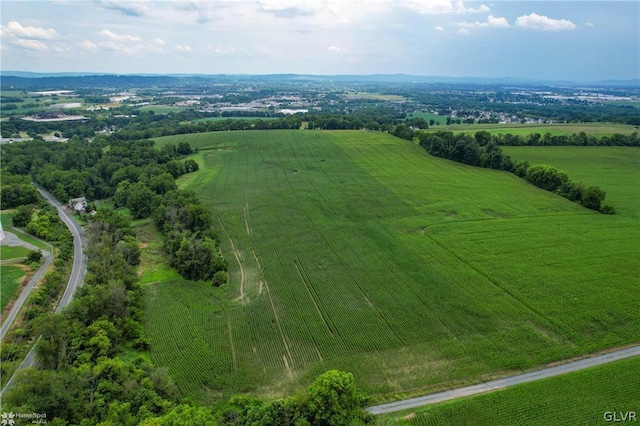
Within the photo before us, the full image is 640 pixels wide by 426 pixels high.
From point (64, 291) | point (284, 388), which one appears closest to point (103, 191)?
point (64, 291)

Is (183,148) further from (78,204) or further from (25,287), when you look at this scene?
(25,287)

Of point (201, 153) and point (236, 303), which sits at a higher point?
point (201, 153)

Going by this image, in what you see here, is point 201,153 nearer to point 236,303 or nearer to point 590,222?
point 236,303

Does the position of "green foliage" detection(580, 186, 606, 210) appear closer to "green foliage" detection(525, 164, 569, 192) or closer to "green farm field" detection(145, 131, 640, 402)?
"green farm field" detection(145, 131, 640, 402)

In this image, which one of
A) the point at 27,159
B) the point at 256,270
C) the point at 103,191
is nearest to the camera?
the point at 256,270

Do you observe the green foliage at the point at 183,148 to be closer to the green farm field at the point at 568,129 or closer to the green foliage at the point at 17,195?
the green foliage at the point at 17,195

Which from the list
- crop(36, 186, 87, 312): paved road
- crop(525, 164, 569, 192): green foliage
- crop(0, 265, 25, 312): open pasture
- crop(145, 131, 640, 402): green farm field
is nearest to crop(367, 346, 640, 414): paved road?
crop(145, 131, 640, 402): green farm field
